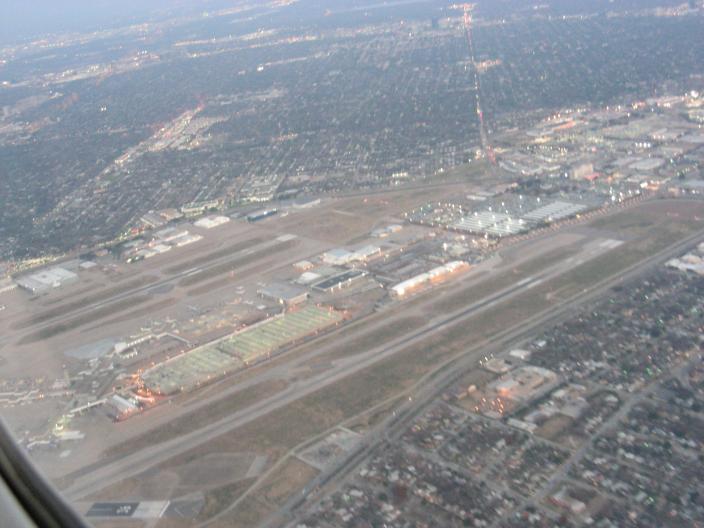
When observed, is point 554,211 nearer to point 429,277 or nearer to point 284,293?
point 429,277

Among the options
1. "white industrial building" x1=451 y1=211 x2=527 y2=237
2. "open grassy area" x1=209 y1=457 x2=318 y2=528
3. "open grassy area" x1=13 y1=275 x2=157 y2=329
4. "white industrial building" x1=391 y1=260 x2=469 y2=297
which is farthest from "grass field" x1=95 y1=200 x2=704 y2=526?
"open grassy area" x1=13 y1=275 x2=157 y2=329

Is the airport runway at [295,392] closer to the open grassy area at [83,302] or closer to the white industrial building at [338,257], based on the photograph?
the white industrial building at [338,257]

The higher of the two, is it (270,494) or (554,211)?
(270,494)

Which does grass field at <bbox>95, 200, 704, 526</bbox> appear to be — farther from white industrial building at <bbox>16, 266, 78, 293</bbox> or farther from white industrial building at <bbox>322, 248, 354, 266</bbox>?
white industrial building at <bbox>16, 266, 78, 293</bbox>

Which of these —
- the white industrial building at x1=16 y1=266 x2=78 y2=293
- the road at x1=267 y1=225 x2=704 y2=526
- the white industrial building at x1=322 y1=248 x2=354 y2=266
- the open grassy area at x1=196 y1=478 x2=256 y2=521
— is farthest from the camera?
the white industrial building at x1=16 y1=266 x2=78 y2=293

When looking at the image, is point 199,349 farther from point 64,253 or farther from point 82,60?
point 82,60

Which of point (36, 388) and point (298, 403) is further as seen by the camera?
point (36, 388)

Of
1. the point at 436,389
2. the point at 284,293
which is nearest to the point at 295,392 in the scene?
the point at 436,389

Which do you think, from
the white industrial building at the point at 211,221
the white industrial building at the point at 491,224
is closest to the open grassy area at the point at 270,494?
the white industrial building at the point at 491,224

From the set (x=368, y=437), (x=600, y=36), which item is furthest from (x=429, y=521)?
(x=600, y=36)

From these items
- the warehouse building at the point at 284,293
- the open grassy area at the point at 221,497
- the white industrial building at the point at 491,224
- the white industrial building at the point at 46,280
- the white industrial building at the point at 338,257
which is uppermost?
the white industrial building at the point at 46,280

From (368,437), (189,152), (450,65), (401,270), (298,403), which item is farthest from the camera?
(450,65)
